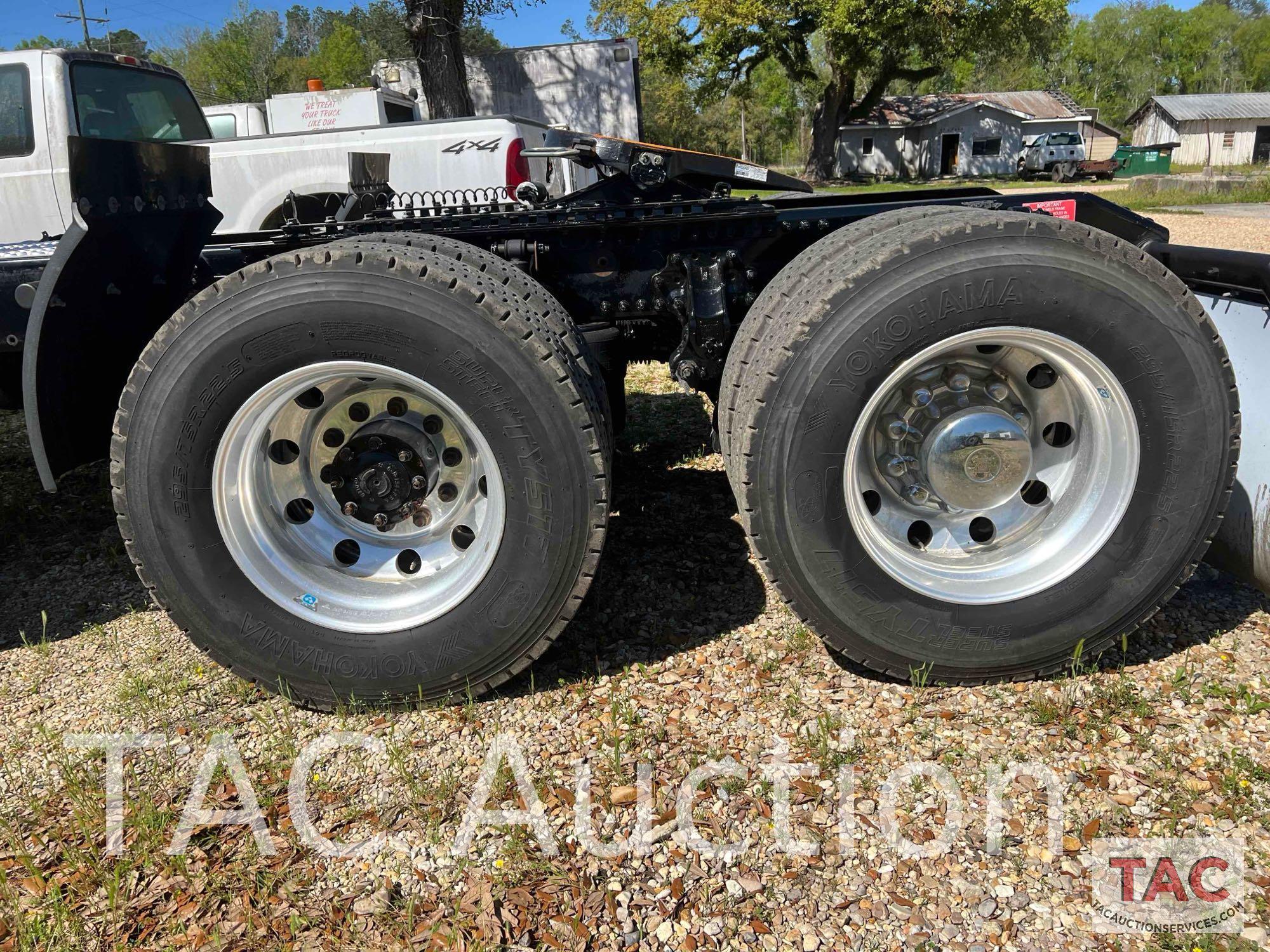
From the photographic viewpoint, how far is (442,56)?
14570mm

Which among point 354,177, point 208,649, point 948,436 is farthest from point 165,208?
point 948,436

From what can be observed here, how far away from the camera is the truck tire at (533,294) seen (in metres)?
2.49

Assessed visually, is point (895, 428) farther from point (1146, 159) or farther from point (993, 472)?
point (1146, 159)

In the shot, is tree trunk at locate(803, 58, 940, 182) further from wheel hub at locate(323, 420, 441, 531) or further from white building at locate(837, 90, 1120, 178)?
wheel hub at locate(323, 420, 441, 531)

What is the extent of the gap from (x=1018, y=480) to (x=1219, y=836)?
3.45ft

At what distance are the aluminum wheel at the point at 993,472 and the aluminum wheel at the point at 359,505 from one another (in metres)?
1.20

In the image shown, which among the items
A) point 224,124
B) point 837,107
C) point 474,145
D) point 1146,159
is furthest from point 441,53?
point 1146,159

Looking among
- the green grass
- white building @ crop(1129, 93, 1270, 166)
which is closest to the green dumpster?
white building @ crop(1129, 93, 1270, 166)

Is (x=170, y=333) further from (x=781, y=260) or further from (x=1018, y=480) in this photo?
(x=1018, y=480)

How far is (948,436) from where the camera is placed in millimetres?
2592

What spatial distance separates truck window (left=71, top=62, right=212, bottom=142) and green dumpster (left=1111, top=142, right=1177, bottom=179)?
52118 millimetres

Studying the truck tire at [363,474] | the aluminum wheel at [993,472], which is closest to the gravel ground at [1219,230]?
the aluminum wheel at [993,472]

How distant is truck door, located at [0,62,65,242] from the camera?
626cm

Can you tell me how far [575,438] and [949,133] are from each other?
54.5 m
